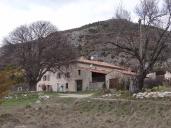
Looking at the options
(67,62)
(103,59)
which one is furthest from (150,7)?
(103,59)

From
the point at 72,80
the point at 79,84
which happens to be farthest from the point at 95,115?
the point at 72,80

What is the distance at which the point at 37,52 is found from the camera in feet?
293


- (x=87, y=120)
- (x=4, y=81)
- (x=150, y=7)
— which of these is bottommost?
(x=87, y=120)

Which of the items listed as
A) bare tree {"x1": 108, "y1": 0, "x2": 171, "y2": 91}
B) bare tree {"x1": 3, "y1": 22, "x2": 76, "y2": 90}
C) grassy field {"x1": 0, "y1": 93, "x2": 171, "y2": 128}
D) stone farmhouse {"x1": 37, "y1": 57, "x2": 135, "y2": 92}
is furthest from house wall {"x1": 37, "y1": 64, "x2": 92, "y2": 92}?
grassy field {"x1": 0, "y1": 93, "x2": 171, "y2": 128}

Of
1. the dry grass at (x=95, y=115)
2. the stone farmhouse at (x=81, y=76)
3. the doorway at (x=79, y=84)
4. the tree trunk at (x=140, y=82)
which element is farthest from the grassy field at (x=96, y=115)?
the doorway at (x=79, y=84)

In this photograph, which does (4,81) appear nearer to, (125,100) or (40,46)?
(125,100)

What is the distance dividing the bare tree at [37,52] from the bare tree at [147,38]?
45735 mm

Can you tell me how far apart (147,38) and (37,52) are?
52.1 meters

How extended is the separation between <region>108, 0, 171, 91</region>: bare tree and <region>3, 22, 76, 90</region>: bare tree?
150 feet

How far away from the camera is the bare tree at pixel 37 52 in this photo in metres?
86.9

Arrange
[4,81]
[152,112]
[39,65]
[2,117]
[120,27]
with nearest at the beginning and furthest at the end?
[152,112] < [2,117] < [4,81] < [120,27] < [39,65]

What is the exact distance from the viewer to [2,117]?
28.4 metres

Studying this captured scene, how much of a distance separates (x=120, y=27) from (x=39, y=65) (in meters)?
46.6

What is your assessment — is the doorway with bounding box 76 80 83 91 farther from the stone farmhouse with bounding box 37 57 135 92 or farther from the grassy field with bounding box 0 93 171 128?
the grassy field with bounding box 0 93 171 128
